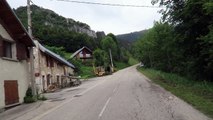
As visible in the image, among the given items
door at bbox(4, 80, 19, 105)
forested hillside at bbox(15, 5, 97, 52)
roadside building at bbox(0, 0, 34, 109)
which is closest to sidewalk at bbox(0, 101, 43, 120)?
roadside building at bbox(0, 0, 34, 109)

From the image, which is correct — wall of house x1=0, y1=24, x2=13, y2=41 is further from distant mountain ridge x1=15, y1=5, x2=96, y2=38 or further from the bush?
distant mountain ridge x1=15, y1=5, x2=96, y2=38

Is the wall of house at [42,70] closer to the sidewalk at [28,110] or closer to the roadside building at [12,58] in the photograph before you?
the roadside building at [12,58]

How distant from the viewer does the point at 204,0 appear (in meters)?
25.6

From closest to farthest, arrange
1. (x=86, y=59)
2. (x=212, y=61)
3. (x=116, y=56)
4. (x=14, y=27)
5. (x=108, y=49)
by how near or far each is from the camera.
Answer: (x=14, y=27)
(x=212, y=61)
(x=86, y=59)
(x=108, y=49)
(x=116, y=56)

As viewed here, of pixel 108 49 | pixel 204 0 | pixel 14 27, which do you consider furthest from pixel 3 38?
pixel 108 49

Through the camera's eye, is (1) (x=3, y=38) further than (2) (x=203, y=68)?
No

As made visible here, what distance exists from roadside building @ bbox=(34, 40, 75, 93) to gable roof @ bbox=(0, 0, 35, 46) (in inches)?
388

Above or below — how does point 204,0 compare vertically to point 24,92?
above

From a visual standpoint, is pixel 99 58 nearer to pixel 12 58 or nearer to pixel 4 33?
pixel 12 58

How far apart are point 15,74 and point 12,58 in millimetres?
1130

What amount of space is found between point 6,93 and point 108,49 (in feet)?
346

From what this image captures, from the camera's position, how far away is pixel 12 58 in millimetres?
25641

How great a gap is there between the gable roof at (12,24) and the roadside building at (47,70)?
32.3ft

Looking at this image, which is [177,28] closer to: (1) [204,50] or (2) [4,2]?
(1) [204,50]
